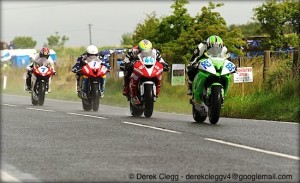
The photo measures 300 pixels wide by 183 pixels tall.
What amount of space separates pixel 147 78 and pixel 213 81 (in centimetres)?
275

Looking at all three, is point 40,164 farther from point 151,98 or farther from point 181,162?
point 151,98

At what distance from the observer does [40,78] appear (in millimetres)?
23688

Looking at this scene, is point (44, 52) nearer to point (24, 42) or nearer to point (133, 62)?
point (133, 62)

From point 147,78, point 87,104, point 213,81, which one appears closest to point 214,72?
point 213,81

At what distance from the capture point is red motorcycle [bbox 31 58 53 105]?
931 inches

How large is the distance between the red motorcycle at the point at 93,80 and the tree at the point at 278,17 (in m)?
24.9

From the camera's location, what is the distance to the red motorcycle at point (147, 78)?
Result: 1552 centimetres

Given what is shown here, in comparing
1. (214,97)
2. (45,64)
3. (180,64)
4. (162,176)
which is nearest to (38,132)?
(214,97)

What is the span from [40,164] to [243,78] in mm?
13078

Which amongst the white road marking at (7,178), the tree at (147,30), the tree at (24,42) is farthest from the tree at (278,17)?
the tree at (24,42)

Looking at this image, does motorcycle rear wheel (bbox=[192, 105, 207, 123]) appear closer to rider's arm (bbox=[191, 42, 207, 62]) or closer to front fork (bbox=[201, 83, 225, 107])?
front fork (bbox=[201, 83, 225, 107])

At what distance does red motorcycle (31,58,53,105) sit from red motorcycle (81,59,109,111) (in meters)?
3.51

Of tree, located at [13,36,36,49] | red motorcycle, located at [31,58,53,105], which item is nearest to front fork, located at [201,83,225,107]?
red motorcycle, located at [31,58,53,105]

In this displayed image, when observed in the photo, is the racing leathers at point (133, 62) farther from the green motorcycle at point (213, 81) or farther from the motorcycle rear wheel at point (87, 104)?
the motorcycle rear wheel at point (87, 104)
